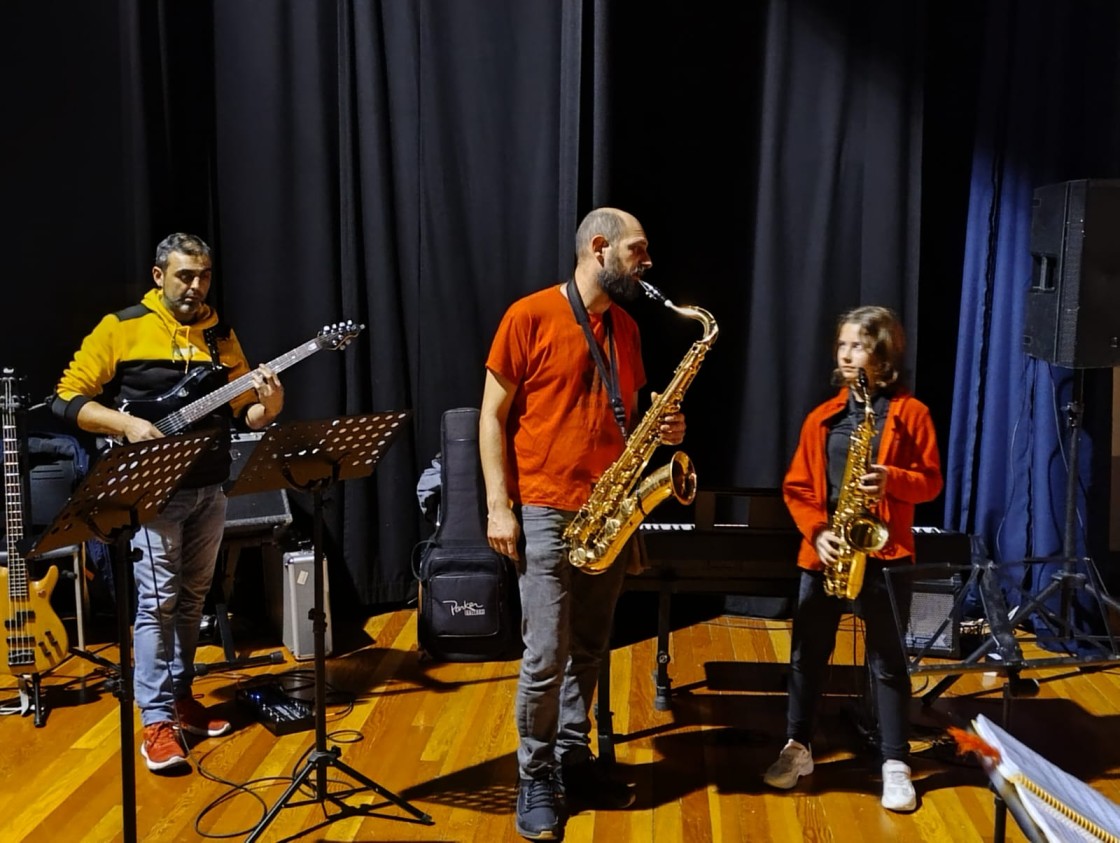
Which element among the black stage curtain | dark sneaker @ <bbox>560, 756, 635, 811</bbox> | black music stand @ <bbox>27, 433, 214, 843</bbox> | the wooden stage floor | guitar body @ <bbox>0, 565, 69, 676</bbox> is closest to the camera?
black music stand @ <bbox>27, 433, 214, 843</bbox>

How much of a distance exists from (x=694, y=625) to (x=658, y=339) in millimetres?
1282

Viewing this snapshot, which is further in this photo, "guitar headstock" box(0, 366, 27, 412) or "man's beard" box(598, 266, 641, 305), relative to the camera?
"guitar headstock" box(0, 366, 27, 412)

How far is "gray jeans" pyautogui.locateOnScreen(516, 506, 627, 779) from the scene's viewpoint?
308 cm

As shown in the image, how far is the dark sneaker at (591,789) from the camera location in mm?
3355

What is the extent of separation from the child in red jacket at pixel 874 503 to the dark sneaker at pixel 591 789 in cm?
47

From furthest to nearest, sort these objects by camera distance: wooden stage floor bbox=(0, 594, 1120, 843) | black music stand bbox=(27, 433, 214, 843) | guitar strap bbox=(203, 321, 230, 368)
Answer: guitar strap bbox=(203, 321, 230, 368) < wooden stage floor bbox=(0, 594, 1120, 843) < black music stand bbox=(27, 433, 214, 843)

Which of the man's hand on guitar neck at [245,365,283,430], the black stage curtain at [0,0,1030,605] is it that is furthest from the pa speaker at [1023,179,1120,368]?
the man's hand on guitar neck at [245,365,283,430]

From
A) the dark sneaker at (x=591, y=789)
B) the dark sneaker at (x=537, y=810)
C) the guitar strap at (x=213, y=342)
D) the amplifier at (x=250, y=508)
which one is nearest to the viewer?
the dark sneaker at (x=537, y=810)

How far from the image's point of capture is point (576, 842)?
3139 mm

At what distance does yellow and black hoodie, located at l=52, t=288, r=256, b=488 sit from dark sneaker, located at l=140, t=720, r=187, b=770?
0.77 m

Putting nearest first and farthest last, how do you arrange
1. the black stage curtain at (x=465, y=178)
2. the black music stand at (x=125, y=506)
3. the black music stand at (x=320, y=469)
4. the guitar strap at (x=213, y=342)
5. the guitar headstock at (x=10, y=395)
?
1. the black music stand at (x=125, y=506)
2. the black music stand at (x=320, y=469)
3. the guitar strap at (x=213, y=342)
4. the guitar headstock at (x=10, y=395)
5. the black stage curtain at (x=465, y=178)

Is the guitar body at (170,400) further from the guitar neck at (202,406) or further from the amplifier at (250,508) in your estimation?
the amplifier at (250,508)

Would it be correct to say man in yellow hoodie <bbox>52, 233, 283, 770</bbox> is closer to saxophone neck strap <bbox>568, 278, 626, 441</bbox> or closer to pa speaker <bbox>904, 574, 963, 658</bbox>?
saxophone neck strap <bbox>568, 278, 626, 441</bbox>

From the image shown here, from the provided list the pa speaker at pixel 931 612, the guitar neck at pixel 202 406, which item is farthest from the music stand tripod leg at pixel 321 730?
the pa speaker at pixel 931 612
